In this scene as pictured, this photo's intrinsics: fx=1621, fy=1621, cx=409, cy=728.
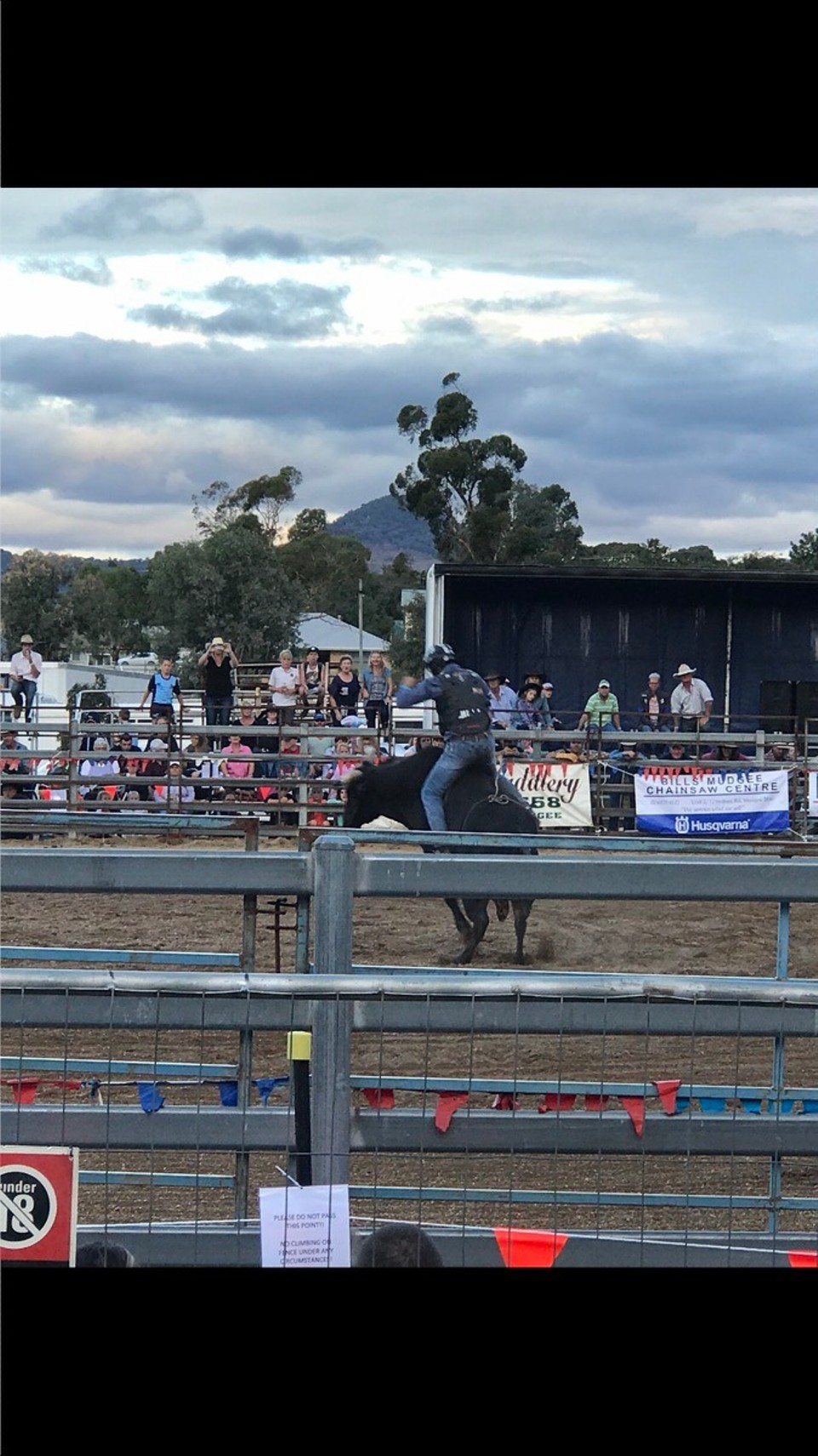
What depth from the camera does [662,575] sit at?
26766 mm

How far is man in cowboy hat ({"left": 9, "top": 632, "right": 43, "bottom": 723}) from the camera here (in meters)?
21.3

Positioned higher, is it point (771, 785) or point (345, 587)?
point (345, 587)

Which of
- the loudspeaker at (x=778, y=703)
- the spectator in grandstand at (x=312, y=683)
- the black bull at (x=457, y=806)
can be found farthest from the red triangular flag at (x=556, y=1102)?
the loudspeaker at (x=778, y=703)

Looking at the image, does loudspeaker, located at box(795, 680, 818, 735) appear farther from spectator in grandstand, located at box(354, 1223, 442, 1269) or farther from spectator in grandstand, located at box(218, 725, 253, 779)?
spectator in grandstand, located at box(354, 1223, 442, 1269)

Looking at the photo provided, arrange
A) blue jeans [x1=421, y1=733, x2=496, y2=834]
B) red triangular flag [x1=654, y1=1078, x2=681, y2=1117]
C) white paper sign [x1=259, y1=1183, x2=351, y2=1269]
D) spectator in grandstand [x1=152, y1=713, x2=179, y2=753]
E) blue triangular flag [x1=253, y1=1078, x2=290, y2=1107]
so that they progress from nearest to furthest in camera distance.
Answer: white paper sign [x1=259, y1=1183, x2=351, y2=1269] < red triangular flag [x1=654, y1=1078, x2=681, y2=1117] < blue triangular flag [x1=253, y1=1078, x2=290, y2=1107] < blue jeans [x1=421, y1=733, x2=496, y2=834] < spectator in grandstand [x1=152, y1=713, x2=179, y2=753]

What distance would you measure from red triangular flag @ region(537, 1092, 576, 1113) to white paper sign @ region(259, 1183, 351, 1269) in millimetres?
639

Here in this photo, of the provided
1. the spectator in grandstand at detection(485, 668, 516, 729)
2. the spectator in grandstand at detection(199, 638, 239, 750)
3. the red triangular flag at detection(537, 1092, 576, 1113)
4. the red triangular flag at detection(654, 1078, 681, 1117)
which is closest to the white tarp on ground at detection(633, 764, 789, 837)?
the spectator in grandstand at detection(485, 668, 516, 729)

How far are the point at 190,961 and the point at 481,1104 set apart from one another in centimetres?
187

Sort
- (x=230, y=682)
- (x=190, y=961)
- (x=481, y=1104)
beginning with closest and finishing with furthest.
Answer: (x=190, y=961) < (x=481, y=1104) < (x=230, y=682)

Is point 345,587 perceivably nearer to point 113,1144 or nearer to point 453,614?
point 453,614

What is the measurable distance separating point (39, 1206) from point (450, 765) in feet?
29.0

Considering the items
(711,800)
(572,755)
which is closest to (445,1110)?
(711,800)
